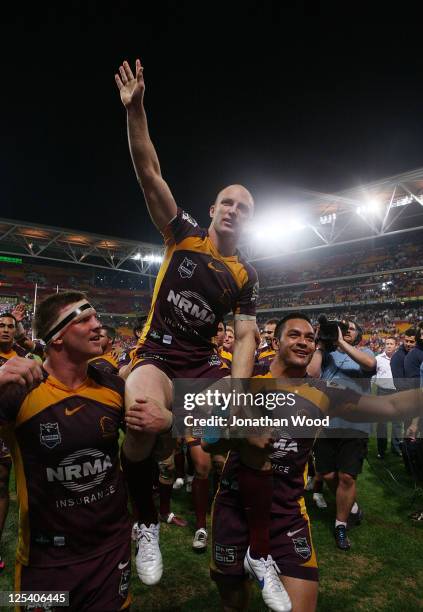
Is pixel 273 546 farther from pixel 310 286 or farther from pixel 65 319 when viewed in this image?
pixel 310 286

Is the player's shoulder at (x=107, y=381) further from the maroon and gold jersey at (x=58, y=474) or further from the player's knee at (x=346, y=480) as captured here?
the player's knee at (x=346, y=480)

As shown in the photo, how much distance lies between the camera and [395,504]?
6031 mm

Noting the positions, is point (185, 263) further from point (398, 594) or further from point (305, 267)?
point (305, 267)

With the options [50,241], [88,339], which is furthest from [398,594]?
[50,241]

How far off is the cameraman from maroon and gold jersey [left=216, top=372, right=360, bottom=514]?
128 centimetres

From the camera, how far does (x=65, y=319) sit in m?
2.53

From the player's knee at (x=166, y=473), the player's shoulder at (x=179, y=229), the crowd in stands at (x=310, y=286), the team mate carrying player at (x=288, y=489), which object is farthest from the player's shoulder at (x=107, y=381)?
the crowd in stands at (x=310, y=286)

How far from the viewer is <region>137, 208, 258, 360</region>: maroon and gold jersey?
316cm

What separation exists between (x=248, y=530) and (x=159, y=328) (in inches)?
67.4

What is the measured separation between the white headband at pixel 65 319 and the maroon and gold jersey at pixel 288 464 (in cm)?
150

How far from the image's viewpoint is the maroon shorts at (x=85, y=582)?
2219 millimetres

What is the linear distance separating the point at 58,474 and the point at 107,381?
64 centimetres

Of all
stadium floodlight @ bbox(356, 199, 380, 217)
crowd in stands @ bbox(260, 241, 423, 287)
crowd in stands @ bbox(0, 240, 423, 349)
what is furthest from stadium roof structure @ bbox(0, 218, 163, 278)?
stadium floodlight @ bbox(356, 199, 380, 217)

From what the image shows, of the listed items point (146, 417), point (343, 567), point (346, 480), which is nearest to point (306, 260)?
point (346, 480)
